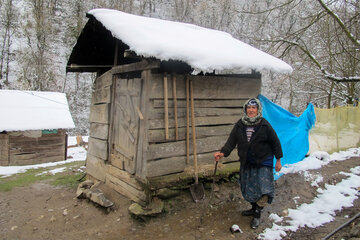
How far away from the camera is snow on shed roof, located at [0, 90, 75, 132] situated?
13766 mm

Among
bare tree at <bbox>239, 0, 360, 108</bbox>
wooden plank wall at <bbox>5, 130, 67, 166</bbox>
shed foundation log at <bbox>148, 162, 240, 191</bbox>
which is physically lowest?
wooden plank wall at <bbox>5, 130, 67, 166</bbox>

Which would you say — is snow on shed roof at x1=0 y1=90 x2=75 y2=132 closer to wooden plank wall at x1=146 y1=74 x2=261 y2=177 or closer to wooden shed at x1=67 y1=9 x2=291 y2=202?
wooden shed at x1=67 y1=9 x2=291 y2=202

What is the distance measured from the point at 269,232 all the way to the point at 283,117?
3382 millimetres

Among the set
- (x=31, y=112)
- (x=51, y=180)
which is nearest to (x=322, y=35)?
(x=51, y=180)

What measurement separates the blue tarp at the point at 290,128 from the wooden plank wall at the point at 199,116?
66cm

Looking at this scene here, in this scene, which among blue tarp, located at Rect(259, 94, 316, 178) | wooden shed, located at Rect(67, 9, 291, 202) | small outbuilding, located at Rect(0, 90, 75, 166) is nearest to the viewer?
wooden shed, located at Rect(67, 9, 291, 202)

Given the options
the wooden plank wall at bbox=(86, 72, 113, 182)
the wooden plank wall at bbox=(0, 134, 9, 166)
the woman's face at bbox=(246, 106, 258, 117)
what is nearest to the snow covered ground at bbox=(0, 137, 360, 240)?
the woman's face at bbox=(246, 106, 258, 117)

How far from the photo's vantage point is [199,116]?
4703 millimetres

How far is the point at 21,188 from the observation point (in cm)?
680

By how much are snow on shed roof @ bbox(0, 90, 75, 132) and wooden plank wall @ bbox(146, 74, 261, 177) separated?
12.4 metres

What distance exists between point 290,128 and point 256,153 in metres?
3.52

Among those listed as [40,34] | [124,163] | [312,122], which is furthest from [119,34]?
[40,34]

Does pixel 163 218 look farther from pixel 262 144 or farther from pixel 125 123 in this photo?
pixel 262 144

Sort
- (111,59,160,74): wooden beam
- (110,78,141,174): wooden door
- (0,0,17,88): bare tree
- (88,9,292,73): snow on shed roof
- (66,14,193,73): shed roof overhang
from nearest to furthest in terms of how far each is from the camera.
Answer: (88,9,292,73): snow on shed roof
(111,59,160,74): wooden beam
(110,78,141,174): wooden door
(66,14,193,73): shed roof overhang
(0,0,17,88): bare tree
